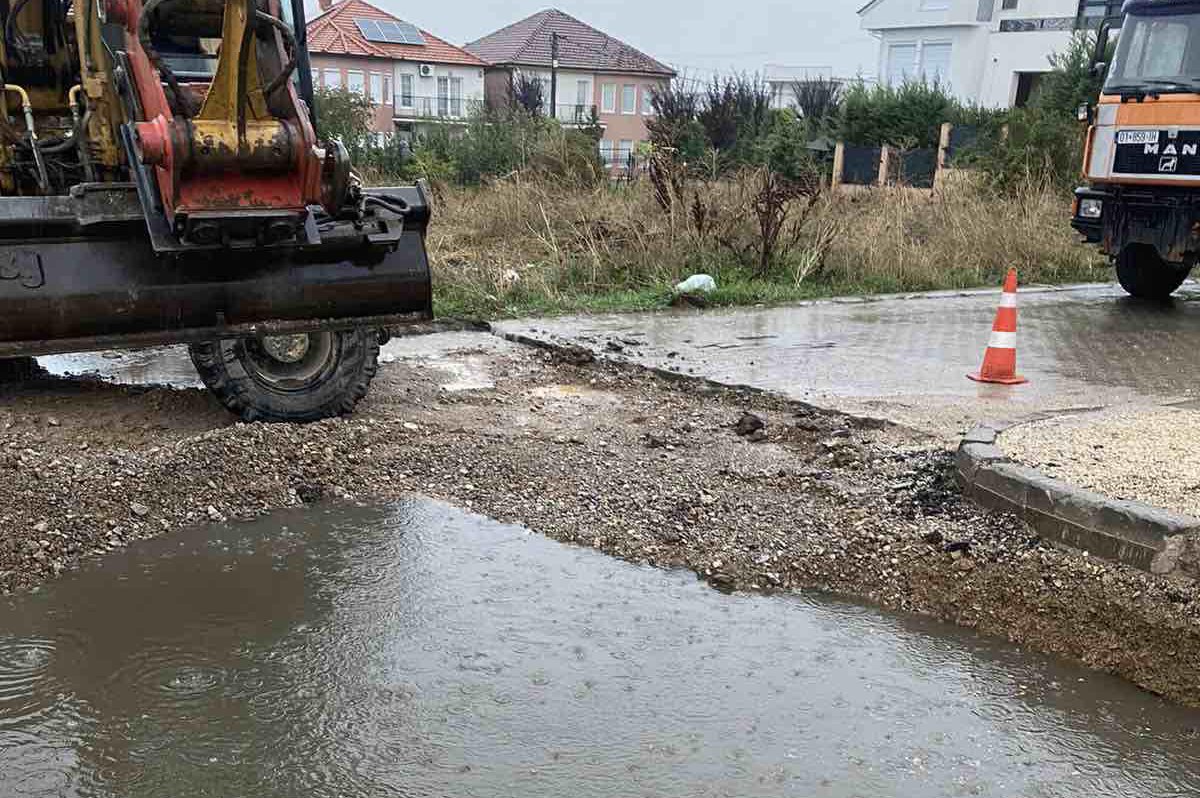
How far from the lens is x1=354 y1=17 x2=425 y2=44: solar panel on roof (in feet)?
170

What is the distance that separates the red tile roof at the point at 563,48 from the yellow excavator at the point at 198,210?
53220 millimetres

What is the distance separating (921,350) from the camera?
8.50m

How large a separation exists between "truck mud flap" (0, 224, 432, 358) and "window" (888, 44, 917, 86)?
42419mm

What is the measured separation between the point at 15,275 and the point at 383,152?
16.1 m

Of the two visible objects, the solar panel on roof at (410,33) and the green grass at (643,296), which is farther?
the solar panel on roof at (410,33)

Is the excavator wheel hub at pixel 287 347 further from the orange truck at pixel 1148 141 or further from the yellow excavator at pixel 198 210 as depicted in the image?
the orange truck at pixel 1148 141

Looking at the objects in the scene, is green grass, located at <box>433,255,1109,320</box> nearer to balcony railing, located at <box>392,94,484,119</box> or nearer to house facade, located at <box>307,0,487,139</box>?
house facade, located at <box>307,0,487,139</box>

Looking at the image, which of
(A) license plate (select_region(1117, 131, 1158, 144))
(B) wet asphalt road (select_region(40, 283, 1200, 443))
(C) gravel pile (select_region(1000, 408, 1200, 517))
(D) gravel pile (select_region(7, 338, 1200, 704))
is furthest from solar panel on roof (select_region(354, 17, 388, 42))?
(C) gravel pile (select_region(1000, 408, 1200, 517))

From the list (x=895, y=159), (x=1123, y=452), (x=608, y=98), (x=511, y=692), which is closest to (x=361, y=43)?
(x=608, y=98)

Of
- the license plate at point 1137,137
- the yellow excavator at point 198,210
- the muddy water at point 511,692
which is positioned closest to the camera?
the muddy water at point 511,692

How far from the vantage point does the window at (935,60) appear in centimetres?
4281

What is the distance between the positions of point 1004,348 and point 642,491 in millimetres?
3607

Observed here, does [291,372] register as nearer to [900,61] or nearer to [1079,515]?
[1079,515]

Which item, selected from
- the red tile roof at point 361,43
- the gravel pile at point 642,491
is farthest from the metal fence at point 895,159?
the red tile roof at point 361,43
